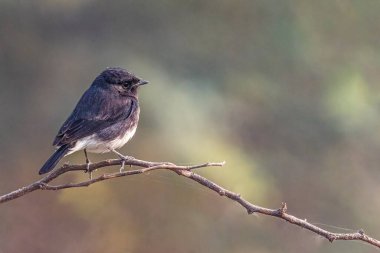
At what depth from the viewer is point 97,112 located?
395 centimetres

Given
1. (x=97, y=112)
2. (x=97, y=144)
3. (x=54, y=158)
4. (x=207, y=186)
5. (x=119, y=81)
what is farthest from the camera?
(x=119, y=81)

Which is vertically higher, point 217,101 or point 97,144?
point 217,101

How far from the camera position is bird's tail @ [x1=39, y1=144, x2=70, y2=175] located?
3.30 m

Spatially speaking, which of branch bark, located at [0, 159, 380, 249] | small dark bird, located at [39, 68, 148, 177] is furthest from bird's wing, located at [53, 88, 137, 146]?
branch bark, located at [0, 159, 380, 249]

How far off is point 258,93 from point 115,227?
12.1 feet

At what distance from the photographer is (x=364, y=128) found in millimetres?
8008

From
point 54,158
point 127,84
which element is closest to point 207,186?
point 54,158

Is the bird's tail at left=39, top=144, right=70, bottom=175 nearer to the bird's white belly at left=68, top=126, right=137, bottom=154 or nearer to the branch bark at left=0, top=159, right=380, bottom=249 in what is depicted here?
the bird's white belly at left=68, top=126, right=137, bottom=154

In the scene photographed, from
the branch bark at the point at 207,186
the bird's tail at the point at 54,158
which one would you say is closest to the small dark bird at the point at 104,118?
the bird's tail at the point at 54,158

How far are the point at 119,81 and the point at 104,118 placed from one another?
10.1 inches

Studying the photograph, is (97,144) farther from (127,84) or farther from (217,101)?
(217,101)

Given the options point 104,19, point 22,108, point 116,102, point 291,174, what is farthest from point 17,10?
point 116,102

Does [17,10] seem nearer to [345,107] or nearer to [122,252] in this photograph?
[345,107]

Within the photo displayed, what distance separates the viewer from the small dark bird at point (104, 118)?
3.69m
